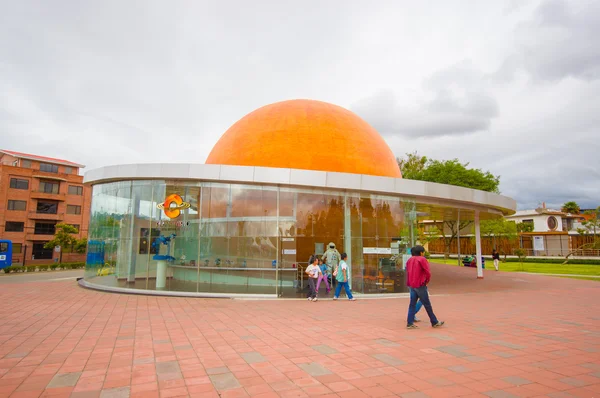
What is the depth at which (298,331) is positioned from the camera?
7.10 metres

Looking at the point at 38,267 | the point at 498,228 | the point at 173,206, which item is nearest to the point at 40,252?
the point at 38,267

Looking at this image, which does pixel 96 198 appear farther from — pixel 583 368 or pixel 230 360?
pixel 583 368

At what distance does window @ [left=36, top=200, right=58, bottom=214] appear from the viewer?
43469mm

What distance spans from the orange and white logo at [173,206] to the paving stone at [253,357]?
8.09 m

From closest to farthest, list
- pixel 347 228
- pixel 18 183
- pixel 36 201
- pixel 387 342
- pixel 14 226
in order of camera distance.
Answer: pixel 387 342 → pixel 347 228 → pixel 14 226 → pixel 18 183 → pixel 36 201

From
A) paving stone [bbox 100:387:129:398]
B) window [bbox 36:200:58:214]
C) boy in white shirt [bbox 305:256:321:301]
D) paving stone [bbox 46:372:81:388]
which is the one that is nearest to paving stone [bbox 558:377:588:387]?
paving stone [bbox 100:387:129:398]

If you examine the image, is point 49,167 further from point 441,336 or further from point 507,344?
point 507,344

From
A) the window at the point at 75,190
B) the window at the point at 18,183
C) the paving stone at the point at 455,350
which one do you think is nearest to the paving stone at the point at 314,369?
the paving stone at the point at 455,350

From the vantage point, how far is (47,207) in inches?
1732

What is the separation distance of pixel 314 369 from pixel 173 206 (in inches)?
371

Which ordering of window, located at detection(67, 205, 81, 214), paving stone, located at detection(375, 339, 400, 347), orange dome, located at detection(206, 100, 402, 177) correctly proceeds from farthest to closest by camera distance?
window, located at detection(67, 205, 81, 214) → orange dome, located at detection(206, 100, 402, 177) → paving stone, located at detection(375, 339, 400, 347)

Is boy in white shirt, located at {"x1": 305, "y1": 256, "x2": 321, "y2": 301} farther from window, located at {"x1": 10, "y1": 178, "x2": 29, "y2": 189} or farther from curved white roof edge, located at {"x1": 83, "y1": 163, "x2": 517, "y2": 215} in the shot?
window, located at {"x1": 10, "y1": 178, "x2": 29, "y2": 189}

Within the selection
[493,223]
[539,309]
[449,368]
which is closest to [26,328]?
[449,368]

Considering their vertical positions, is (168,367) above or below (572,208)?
below
